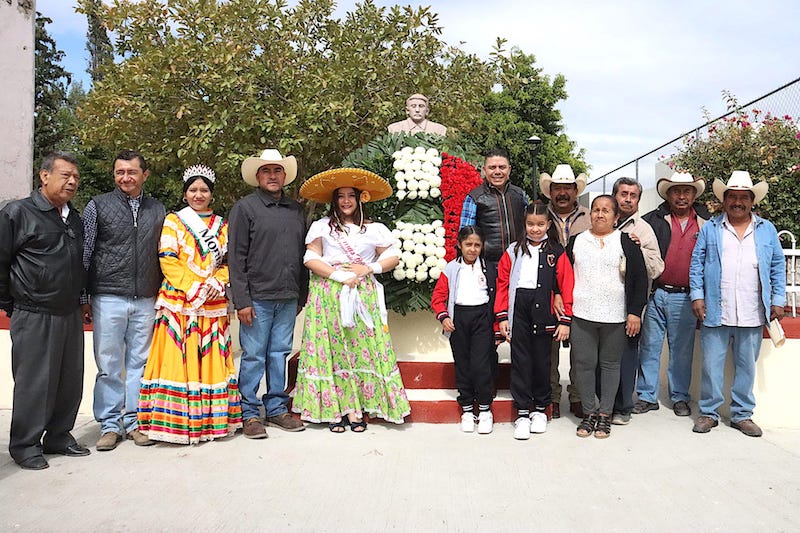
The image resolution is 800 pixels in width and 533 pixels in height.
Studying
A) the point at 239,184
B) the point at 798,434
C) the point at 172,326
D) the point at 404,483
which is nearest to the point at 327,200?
the point at 172,326

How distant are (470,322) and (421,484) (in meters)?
1.33

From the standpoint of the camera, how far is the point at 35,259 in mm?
3812

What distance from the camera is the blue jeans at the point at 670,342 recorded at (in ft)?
16.6

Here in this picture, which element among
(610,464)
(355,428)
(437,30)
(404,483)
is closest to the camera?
(404,483)

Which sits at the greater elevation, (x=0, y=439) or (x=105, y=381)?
(x=105, y=381)

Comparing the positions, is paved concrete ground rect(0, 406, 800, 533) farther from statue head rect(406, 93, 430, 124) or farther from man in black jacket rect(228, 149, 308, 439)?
statue head rect(406, 93, 430, 124)

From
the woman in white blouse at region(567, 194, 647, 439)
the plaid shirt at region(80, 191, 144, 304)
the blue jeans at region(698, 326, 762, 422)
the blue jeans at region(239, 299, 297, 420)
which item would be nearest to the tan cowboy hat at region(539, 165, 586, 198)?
the woman in white blouse at region(567, 194, 647, 439)

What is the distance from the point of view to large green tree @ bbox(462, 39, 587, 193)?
2077cm

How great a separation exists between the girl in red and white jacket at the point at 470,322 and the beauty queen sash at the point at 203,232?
155 centimetres

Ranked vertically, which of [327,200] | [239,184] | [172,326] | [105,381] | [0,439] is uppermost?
[239,184]

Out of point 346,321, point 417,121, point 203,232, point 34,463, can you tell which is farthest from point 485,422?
point 417,121

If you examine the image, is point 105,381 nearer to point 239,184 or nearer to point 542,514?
point 542,514

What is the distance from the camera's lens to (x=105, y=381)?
4277 mm

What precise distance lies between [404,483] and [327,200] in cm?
217
